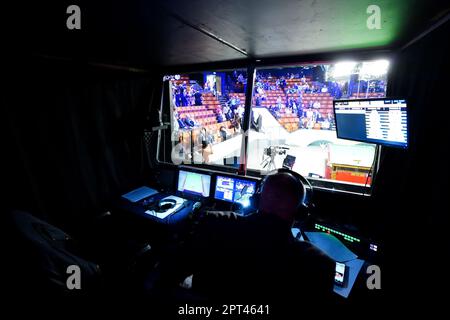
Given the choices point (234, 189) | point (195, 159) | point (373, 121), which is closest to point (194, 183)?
point (234, 189)

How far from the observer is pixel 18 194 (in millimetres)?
2164

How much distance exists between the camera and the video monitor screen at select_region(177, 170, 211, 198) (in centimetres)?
280

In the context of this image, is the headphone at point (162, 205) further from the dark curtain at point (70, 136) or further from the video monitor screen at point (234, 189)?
the dark curtain at point (70, 136)

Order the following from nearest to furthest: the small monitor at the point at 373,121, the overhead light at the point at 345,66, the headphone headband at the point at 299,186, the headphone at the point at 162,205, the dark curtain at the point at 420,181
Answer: the headphone headband at the point at 299,186, the dark curtain at the point at 420,181, the small monitor at the point at 373,121, the overhead light at the point at 345,66, the headphone at the point at 162,205

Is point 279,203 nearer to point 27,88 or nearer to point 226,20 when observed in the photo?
point 226,20

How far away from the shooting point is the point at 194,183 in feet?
9.50

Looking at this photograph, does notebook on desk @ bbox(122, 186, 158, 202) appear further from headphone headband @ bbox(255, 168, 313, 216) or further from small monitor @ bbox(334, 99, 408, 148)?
small monitor @ bbox(334, 99, 408, 148)

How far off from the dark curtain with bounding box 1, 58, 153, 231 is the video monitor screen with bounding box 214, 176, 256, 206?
1.43m

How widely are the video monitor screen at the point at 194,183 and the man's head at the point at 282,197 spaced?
159 centimetres

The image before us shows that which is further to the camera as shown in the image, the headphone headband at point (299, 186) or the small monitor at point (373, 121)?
the small monitor at point (373, 121)

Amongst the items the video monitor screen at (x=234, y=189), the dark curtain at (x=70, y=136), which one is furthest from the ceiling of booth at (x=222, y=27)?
the video monitor screen at (x=234, y=189)

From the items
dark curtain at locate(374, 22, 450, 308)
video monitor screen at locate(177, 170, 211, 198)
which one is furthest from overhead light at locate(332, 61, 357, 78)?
video monitor screen at locate(177, 170, 211, 198)

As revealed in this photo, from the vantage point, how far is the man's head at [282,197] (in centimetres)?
117
